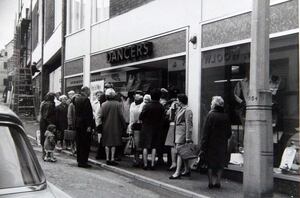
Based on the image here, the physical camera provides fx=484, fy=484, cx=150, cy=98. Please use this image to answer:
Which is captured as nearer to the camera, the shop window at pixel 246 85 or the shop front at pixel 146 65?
the shop window at pixel 246 85

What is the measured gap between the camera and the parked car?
3.11 metres

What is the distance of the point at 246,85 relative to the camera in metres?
9.84

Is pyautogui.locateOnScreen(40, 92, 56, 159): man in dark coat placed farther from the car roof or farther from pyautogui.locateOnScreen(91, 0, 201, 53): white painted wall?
the car roof

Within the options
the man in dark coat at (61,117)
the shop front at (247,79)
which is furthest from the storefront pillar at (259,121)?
the man in dark coat at (61,117)

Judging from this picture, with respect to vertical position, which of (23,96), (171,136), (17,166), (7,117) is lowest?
(171,136)

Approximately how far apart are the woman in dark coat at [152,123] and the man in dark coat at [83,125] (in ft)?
4.17

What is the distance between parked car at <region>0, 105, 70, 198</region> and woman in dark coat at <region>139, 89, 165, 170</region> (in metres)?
7.28

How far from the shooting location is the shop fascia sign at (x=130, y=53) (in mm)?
13555

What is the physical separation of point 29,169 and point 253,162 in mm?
3297

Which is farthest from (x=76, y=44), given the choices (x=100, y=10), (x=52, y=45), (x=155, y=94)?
(x=155, y=94)

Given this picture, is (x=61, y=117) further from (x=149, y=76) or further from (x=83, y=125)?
(x=83, y=125)

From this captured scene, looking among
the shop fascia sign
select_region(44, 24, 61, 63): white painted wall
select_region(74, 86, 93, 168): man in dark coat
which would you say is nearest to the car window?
select_region(74, 86, 93, 168): man in dark coat

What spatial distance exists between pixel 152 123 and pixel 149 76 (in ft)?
10.3

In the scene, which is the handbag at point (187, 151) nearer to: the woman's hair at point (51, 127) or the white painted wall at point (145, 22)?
the white painted wall at point (145, 22)
